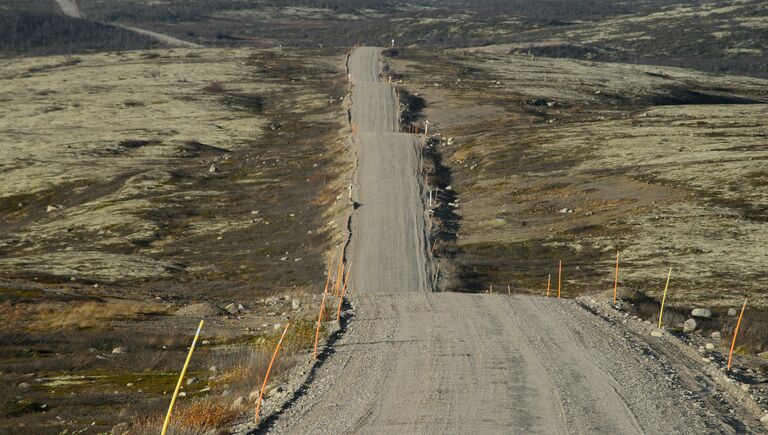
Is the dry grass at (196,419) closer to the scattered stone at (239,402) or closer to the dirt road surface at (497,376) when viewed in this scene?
the scattered stone at (239,402)

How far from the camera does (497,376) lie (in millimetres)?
20688

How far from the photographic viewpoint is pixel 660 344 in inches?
979

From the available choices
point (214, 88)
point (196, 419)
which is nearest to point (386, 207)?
point (196, 419)

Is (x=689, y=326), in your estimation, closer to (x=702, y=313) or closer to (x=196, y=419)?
(x=702, y=313)

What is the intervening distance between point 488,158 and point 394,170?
9661 millimetres

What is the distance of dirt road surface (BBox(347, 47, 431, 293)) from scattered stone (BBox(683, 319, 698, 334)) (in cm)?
1282

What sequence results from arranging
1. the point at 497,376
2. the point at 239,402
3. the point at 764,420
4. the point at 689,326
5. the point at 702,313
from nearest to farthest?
1. the point at 764,420
2. the point at 239,402
3. the point at 497,376
4. the point at 689,326
5. the point at 702,313

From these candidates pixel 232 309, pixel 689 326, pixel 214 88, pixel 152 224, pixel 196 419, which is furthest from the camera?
pixel 214 88

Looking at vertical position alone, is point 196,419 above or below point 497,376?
above

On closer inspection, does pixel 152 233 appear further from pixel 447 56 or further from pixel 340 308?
pixel 447 56

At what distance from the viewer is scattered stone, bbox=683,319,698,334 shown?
2823cm

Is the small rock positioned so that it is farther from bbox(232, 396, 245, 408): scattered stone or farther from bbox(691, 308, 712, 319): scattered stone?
bbox(691, 308, 712, 319): scattered stone

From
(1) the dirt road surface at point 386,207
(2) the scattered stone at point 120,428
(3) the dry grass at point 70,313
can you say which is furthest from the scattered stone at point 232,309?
(2) the scattered stone at point 120,428

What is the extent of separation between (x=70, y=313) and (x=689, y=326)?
22449mm
